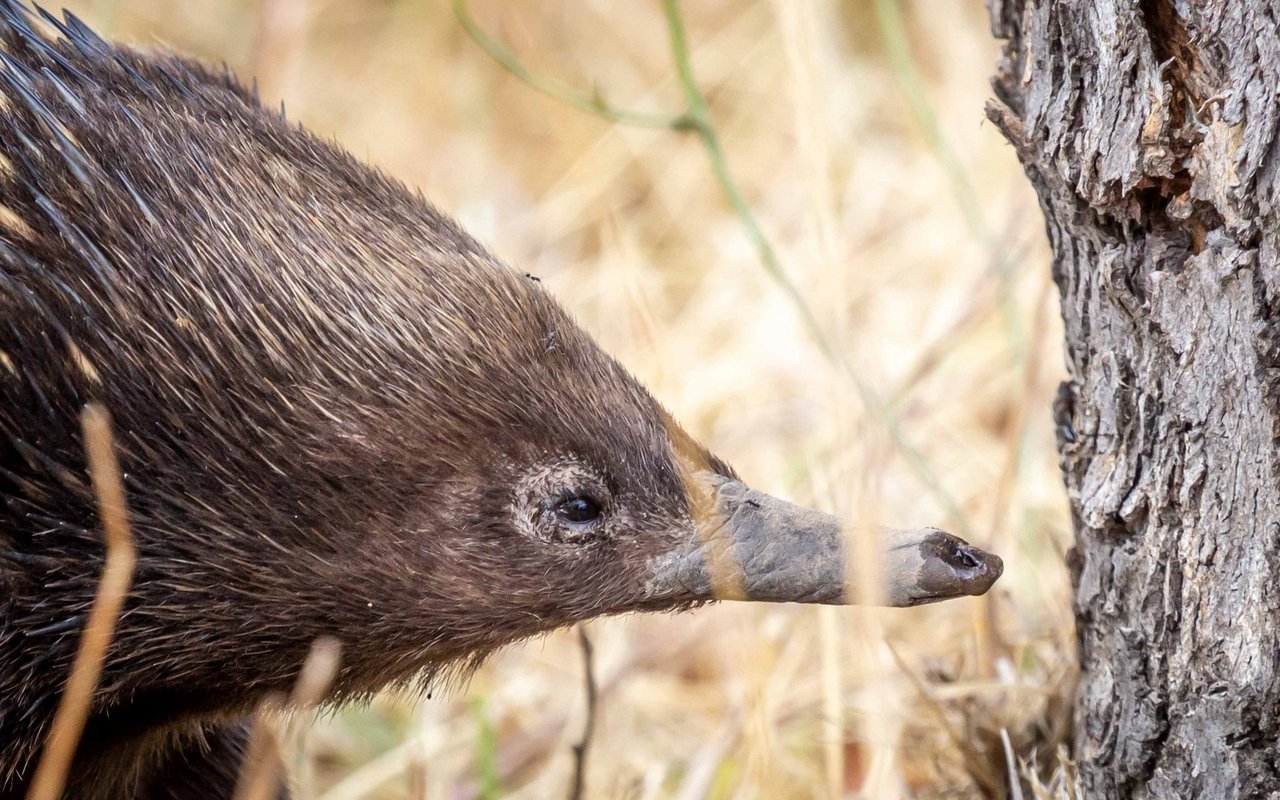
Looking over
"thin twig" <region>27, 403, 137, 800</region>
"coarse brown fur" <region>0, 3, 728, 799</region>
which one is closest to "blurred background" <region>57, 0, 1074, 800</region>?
"coarse brown fur" <region>0, 3, 728, 799</region>

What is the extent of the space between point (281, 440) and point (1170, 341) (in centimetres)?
91

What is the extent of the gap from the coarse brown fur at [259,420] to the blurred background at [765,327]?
239mm

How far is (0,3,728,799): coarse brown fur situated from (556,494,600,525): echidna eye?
1 cm

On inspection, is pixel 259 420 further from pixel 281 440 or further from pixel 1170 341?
pixel 1170 341

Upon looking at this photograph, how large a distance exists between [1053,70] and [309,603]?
3.14 ft

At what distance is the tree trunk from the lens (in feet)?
4.49

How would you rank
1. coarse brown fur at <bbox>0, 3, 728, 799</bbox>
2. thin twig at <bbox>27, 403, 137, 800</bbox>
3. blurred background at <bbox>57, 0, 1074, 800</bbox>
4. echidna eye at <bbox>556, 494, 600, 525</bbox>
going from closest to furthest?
thin twig at <bbox>27, 403, 137, 800</bbox> < coarse brown fur at <bbox>0, 3, 728, 799</bbox> < echidna eye at <bbox>556, 494, 600, 525</bbox> < blurred background at <bbox>57, 0, 1074, 800</bbox>

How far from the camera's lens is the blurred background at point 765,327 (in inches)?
81.0

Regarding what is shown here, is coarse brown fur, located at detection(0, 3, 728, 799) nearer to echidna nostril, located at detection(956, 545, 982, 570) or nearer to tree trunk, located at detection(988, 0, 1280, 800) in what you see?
echidna nostril, located at detection(956, 545, 982, 570)

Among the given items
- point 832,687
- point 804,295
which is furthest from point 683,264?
point 832,687

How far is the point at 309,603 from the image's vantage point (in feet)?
5.07

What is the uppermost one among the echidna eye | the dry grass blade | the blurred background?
the blurred background

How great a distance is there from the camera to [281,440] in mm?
1493

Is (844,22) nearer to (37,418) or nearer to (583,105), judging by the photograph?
(583,105)
